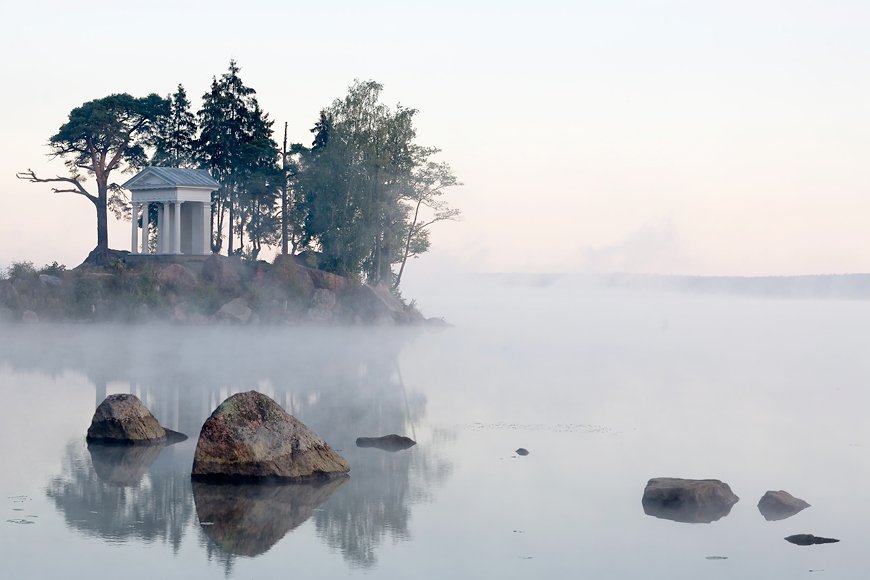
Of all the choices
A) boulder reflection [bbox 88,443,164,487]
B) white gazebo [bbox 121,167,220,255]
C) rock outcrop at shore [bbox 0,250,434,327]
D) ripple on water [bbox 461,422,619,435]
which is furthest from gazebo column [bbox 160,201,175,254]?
boulder reflection [bbox 88,443,164,487]

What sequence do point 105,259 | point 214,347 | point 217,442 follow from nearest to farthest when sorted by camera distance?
point 217,442 → point 214,347 → point 105,259

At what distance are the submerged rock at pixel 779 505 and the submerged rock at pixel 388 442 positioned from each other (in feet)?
35.4

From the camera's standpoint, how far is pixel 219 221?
94.9m

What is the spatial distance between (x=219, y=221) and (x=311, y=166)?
31.7 ft

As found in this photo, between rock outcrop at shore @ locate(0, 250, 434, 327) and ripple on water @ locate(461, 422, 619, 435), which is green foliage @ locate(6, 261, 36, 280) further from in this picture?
ripple on water @ locate(461, 422, 619, 435)

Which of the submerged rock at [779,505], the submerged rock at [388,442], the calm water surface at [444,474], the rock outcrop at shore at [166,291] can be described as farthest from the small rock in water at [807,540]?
the rock outcrop at shore at [166,291]

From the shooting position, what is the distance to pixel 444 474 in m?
27.8

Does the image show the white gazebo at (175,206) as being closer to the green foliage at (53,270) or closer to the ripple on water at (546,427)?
the green foliage at (53,270)

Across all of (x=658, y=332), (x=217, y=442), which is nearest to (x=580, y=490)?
(x=217, y=442)

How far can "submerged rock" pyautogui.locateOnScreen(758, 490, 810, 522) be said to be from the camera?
2388 centimetres

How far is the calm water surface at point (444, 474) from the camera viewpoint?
19.9 m

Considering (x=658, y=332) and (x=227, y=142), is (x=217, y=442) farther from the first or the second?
(x=658, y=332)

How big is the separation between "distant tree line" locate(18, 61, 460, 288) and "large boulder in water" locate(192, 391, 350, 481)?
6607 cm

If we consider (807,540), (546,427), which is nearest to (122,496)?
(807,540)
